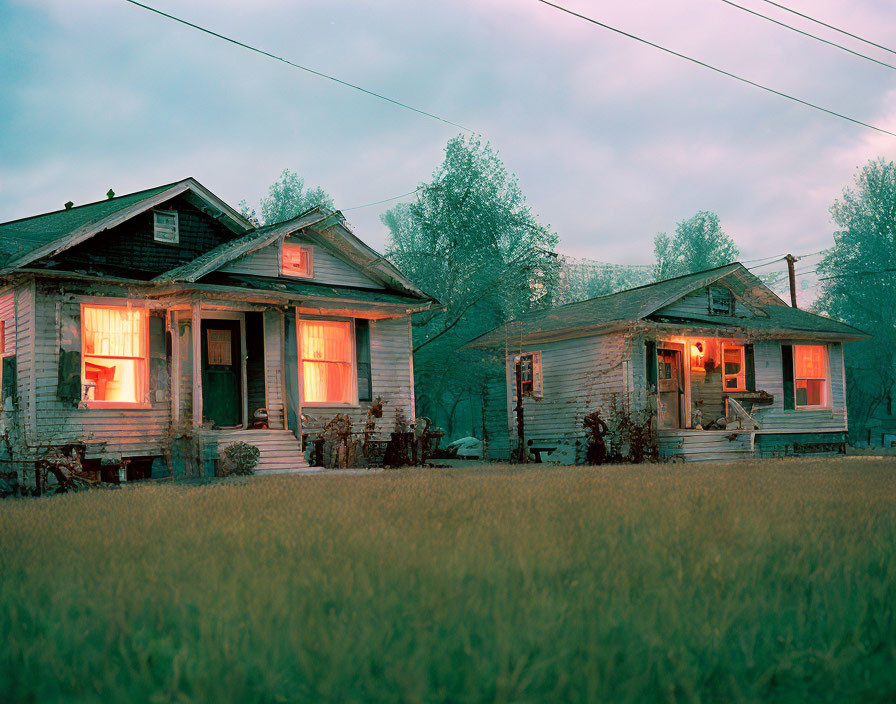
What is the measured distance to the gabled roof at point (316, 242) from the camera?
15.5 metres

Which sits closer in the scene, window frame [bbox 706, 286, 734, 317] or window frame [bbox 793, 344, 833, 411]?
window frame [bbox 706, 286, 734, 317]

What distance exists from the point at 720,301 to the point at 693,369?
80.3 inches

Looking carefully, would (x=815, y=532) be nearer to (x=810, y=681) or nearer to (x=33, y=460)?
(x=810, y=681)

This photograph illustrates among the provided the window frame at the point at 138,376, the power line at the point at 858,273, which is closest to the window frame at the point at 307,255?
the window frame at the point at 138,376

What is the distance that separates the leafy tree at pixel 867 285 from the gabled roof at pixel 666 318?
1507 cm

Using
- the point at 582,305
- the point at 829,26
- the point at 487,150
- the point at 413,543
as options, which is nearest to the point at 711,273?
the point at 582,305

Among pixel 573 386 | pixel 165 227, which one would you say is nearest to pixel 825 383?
pixel 573 386

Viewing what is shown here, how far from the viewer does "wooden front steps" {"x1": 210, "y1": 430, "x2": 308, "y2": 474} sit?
1502 centimetres

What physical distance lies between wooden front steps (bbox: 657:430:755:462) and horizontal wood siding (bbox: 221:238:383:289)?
819 centimetres

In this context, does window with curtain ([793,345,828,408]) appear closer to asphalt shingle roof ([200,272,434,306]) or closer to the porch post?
asphalt shingle roof ([200,272,434,306])

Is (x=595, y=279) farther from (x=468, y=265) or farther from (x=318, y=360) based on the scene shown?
(x=318, y=360)

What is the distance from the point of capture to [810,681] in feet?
10.5

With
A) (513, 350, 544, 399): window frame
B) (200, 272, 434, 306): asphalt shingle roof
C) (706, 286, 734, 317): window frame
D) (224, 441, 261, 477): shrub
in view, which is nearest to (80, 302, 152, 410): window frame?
(200, 272, 434, 306): asphalt shingle roof

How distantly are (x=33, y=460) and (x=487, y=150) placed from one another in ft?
81.8
